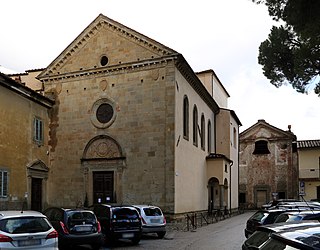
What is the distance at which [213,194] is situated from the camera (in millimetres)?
36625

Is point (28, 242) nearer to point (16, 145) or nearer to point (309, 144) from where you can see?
point (16, 145)

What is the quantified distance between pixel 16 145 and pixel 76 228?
11.6 meters

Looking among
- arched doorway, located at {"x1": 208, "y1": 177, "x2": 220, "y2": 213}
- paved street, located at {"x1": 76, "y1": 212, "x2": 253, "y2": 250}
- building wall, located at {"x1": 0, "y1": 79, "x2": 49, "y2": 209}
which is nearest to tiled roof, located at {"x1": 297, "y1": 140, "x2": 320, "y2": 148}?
arched doorway, located at {"x1": 208, "y1": 177, "x2": 220, "y2": 213}

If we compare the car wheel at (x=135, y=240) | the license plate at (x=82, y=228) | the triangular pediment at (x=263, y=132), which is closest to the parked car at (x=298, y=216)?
the license plate at (x=82, y=228)

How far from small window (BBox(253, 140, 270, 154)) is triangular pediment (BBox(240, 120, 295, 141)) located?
23.2 inches

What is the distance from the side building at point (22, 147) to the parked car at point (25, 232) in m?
12.3

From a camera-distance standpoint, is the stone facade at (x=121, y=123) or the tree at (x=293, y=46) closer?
the tree at (x=293, y=46)

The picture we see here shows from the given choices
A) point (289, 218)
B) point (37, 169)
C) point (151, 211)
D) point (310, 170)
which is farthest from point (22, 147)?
point (310, 170)

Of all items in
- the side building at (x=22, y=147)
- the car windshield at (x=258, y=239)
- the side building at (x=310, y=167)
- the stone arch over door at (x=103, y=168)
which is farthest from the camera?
the side building at (x=310, y=167)

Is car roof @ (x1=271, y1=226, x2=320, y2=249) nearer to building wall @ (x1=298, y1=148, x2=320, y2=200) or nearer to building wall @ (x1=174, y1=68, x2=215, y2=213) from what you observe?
building wall @ (x1=174, y1=68, x2=215, y2=213)

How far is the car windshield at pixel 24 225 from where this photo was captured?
10.7 metres

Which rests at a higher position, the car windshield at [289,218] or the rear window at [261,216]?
the car windshield at [289,218]

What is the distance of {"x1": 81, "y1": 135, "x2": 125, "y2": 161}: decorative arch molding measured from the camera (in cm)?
2711

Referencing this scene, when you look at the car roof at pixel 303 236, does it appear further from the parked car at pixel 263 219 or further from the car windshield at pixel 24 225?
the parked car at pixel 263 219
